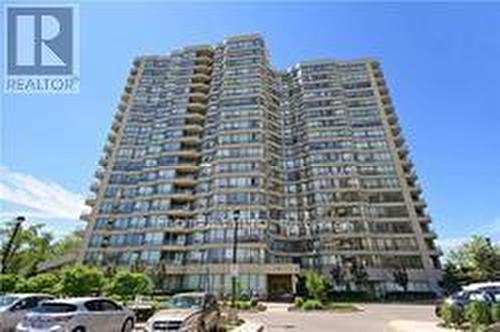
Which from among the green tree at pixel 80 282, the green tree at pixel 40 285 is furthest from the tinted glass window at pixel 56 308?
the green tree at pixel 40 285

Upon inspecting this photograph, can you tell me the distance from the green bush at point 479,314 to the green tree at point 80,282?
1048 inches

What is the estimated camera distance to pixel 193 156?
282 feet

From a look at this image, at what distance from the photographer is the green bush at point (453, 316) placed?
22906 mm

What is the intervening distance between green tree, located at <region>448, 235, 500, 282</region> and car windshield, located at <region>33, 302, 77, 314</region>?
67379 mm

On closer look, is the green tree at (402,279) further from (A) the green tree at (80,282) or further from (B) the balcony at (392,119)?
(A) the green tree at (80,282)

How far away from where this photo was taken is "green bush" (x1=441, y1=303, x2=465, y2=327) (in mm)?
22906

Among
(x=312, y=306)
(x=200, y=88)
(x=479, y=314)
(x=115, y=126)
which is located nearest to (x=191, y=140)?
(x=200, y=88)

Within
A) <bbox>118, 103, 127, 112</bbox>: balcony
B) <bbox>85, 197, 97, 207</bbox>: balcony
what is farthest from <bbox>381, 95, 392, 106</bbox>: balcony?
<bbox>85, 197, 97, 207</bbox>: balcony

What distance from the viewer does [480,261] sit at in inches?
2825

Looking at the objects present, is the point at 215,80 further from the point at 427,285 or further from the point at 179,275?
the point at 427,285

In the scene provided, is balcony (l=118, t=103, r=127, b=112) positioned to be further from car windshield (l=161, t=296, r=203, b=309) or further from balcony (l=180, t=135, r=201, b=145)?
car windshield (l=161, t=296, r=203, b=309)

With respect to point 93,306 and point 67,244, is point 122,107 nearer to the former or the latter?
point 67,244

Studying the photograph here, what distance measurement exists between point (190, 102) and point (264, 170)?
21100 millimetres

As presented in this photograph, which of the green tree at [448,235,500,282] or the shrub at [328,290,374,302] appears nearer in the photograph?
the shrub at [328,290,374,302]
